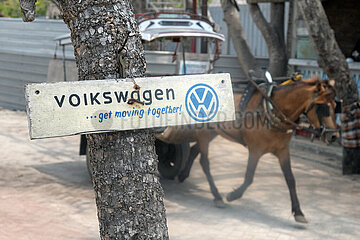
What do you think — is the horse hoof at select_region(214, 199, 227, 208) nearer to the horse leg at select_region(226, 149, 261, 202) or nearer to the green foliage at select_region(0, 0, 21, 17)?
the horse leg at select_region(226, 149, 261, 202)

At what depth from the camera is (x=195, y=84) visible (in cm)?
240

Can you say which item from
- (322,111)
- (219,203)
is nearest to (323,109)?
(322,111)

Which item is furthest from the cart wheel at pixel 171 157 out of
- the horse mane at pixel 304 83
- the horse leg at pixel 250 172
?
the horse mane at pixel 304 83

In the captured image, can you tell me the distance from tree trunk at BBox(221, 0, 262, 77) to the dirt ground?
2551 mm

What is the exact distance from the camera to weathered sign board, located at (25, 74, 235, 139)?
2123mm

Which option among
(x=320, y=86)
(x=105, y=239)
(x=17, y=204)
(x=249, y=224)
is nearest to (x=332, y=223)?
(x=249, y=224)

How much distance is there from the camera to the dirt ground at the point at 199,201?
5758 millimetres

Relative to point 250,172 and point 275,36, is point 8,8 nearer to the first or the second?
point 275,36

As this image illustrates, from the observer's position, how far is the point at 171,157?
7898 millimetres

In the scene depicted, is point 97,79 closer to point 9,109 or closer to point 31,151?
point 31,151

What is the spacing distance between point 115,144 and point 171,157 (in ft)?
18.4

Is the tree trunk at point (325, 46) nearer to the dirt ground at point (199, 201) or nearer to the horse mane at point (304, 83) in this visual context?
the dirt ground at point (199, 201)

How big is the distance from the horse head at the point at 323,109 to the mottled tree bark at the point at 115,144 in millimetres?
4026

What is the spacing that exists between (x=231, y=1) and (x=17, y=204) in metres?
6.77
